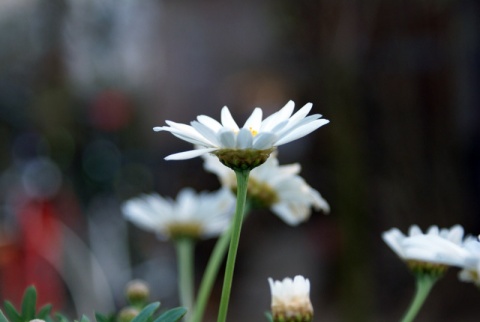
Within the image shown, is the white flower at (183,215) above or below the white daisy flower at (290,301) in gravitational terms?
above

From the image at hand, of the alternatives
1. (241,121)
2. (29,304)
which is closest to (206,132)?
(29,304)

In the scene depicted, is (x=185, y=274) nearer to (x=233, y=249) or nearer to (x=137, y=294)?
(x=137, y=294)

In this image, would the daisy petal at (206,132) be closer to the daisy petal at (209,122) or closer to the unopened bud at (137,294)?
the daisy petal at (209,122)

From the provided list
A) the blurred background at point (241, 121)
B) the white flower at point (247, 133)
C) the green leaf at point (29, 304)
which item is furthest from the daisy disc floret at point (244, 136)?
the blurred background at point (241, 121)

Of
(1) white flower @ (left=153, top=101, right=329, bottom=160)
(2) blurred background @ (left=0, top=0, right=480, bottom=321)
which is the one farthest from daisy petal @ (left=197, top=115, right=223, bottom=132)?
(2) blurred background @ (left=0, top=0, right=480, bottom=321)

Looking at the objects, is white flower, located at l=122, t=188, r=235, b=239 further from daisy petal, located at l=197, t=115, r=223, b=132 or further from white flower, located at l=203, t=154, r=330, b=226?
daisy petal, located at l=197, t=115, r=223, b=132

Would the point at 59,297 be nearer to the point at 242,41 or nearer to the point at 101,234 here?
the point at 101,234
